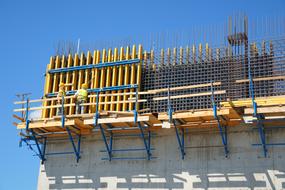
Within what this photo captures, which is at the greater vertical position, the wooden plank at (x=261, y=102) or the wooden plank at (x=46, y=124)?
the wooden plank at (x=261, y=102)

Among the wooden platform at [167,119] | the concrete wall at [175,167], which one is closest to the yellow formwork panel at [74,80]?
the wooden platform at [167,119]

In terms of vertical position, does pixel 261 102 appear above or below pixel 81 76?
below

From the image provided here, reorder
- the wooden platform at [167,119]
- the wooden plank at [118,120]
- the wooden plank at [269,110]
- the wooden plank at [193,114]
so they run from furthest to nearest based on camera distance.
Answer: the wooden plank at [118,120], the wooden plank at [193,114], the wooden platform at [167,119], the wooden plank at [269,110]

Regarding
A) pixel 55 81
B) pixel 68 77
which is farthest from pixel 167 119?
pixel 55 81

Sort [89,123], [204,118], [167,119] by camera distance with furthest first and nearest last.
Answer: [89,123], [167,119], [204,118]

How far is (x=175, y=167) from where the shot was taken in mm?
20156

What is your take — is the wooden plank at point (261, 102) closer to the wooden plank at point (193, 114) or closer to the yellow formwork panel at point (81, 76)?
the wooden plank at point (193, 114)

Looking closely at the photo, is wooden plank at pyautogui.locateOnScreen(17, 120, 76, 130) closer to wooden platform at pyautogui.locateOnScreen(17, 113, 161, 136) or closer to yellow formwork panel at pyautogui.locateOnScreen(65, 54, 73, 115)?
wooden platform at pyautogui.locateOnScreen(17, 113, 161, 136)

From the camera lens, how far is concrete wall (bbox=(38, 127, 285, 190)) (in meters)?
18.8

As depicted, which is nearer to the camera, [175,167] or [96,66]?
[175,167]

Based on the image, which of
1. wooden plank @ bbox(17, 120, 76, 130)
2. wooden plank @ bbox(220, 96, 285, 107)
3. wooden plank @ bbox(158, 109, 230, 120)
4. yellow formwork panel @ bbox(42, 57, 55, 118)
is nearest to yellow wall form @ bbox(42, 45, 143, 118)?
yellow formwork panel @ bbox(42, 57, 55, 118)

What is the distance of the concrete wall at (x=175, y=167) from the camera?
61.6ft

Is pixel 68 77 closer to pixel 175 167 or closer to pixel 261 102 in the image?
pixel 175 167

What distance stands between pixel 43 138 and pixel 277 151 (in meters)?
10.2
